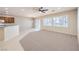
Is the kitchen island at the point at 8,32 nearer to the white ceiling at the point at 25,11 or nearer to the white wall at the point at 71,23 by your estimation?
the white ceiling at the point at 25,11

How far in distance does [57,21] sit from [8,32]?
5.14ft

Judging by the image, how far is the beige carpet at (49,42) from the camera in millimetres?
2766

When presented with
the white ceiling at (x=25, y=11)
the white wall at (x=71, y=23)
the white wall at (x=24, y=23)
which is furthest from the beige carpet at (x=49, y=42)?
the white ceiling at (x=25, y=11)

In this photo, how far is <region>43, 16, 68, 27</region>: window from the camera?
285cm

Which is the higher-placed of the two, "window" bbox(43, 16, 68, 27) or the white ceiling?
the white ceiling

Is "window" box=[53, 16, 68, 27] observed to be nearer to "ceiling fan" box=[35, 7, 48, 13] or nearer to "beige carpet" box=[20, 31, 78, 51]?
"beige carpet" box=[20, 31, 78, 51]

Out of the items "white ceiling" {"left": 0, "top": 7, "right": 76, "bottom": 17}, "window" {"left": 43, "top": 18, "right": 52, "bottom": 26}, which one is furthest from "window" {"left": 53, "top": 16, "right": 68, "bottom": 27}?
"white ceiling" {"left": 0, "top": 7, "right": 76, "bottom": 17}

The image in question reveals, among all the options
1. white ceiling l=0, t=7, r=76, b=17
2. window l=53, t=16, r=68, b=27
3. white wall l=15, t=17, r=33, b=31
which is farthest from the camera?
white wall l=15, t=17, r=33, b=31

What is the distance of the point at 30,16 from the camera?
295cm

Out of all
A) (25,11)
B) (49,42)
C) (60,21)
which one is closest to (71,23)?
(60,21)

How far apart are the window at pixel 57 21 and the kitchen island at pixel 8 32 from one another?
3.07 feet

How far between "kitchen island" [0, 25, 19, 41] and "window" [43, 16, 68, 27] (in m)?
0.93

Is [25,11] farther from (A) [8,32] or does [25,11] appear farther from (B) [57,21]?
(B) [57,21]
